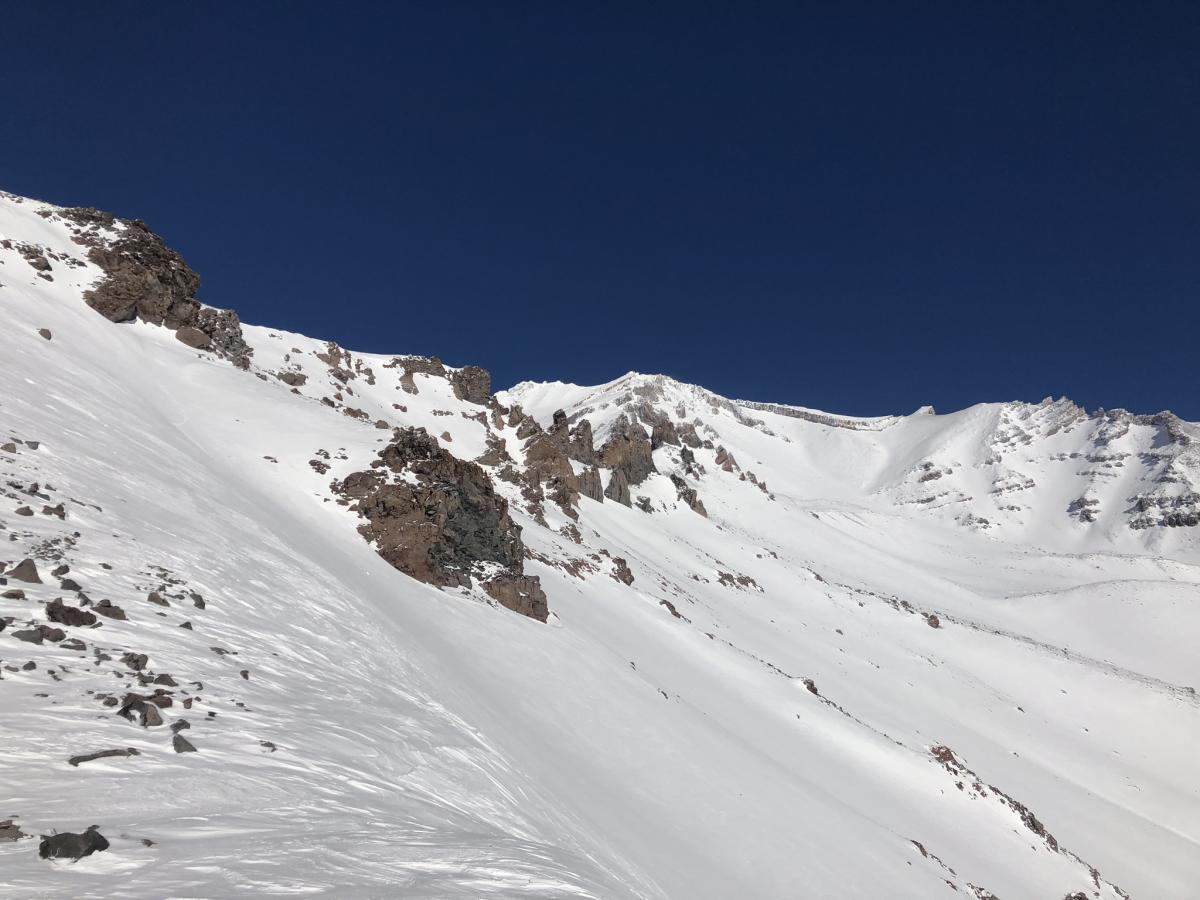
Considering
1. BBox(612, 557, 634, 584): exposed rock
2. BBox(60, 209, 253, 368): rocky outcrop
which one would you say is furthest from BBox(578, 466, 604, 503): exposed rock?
BBox(60, 209, 253, 368): rocky outcrop

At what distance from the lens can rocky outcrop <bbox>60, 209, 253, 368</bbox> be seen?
28.0 meters

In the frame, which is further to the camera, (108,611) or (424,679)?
(424,679)

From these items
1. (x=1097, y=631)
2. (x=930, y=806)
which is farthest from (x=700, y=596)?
(x=1097, y=631)

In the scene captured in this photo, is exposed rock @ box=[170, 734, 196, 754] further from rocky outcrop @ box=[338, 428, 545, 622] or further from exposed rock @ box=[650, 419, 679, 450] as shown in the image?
exposed rock @ box=[650, 419, 679, 450]

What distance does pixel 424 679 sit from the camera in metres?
12.3

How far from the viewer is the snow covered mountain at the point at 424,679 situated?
16.6 feet

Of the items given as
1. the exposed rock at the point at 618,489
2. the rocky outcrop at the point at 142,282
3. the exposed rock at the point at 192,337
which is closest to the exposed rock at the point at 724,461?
the exposed rock at the point at 618,489

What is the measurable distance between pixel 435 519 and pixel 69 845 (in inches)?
781

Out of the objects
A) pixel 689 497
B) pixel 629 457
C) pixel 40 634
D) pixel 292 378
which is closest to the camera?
pixel 40 634

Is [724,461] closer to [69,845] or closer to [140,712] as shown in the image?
[140,712]

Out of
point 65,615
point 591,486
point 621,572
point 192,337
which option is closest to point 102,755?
point 65,615

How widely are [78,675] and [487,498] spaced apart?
64.3ft

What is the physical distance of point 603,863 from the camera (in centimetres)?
877

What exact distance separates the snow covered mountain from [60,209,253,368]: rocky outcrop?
0.54ft
